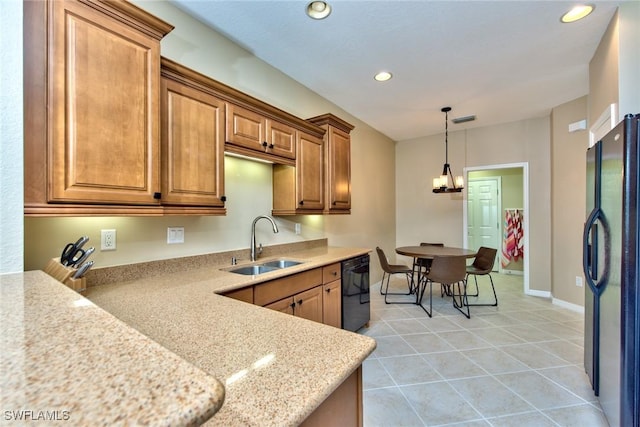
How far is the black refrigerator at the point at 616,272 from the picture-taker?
134cm

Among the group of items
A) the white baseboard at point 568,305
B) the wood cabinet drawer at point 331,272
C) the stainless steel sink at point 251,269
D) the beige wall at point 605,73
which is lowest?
the white baseboard at point 568,305

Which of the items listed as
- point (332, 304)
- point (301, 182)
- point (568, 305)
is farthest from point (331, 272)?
point (568, 305)

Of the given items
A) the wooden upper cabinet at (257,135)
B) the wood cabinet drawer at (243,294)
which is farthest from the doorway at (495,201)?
the wood cabinet drawer at (243,294)

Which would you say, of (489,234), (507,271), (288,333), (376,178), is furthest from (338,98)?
(507,271)

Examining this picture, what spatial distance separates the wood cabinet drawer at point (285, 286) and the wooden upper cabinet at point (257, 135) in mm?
996

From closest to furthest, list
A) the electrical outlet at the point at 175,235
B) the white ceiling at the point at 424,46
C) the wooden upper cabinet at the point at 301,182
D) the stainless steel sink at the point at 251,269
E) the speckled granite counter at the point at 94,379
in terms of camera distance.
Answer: the speckled granite counter at the point at 94,379, the electrical outlet at the point at 175,235, the white ceiling at the point at 424,46, the stainless steel sink at the point at 251,269, the wooden upper cabinet at the point at 301,182

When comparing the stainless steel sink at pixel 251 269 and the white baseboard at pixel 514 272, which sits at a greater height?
the stainless steel sink at pixel 251 269

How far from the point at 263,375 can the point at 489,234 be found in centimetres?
681

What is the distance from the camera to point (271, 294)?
1.82m

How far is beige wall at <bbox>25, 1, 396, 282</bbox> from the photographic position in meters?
1.51

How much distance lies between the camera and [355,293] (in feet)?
9.27

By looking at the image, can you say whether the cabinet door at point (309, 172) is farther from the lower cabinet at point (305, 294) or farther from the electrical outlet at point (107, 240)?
the electrical outlet at point (107, 240)

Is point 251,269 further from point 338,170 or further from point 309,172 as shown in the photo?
point 338,170

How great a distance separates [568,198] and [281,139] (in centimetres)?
391
